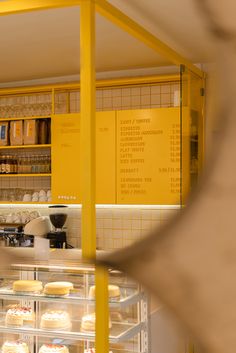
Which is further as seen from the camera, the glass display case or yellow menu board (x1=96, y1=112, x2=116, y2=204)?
yellow menu board (x1=96, y1=112, x2=116, y2=204)

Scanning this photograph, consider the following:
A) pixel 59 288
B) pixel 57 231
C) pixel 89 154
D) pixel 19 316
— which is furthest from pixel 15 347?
pixel 57 231

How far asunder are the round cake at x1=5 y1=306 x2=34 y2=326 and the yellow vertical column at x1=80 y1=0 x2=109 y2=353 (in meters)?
0.89

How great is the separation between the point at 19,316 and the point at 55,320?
183 millimetres

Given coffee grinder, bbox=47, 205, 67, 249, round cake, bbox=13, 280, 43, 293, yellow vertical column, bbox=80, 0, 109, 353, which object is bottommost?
round cake, bbox=13, 280, 43, 293

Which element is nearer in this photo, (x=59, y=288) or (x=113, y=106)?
(x=59, y=288)

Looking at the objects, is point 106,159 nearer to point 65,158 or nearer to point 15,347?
point 65,158

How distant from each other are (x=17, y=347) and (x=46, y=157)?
1.99m

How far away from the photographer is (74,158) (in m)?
4.20

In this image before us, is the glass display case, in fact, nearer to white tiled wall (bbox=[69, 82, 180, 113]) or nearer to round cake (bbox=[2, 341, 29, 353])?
round cake (bbox=[2, 341, 29, 353])

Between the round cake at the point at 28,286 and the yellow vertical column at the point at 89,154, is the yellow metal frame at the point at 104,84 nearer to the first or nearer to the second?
the round cake at the point at 28,286

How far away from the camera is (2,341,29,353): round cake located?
8.71 feet

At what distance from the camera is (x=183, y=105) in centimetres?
303

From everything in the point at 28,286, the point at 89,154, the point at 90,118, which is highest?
the point at 90,118

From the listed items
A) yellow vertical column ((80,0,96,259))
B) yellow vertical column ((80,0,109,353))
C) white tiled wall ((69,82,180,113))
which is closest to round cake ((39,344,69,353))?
yellow vertical column ((80,0,109,353))
